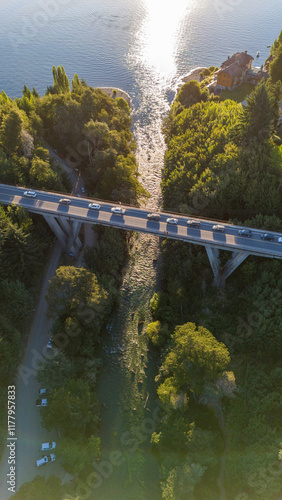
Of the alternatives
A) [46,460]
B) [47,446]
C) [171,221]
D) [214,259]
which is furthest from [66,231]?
[46,460]

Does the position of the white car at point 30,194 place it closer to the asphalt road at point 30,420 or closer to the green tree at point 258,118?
the asphalt road at point 30,420

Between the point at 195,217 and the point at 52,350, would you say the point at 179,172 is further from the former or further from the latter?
the point at 52,350

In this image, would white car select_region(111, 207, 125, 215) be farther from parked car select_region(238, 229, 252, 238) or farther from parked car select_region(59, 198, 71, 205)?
parked car select_region(238, 229, 252, 238)

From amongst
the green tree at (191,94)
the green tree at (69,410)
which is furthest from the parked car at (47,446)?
the green tree at (191,94)

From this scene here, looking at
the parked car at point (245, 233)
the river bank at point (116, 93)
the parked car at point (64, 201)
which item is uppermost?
the river bank at point (116, 93)

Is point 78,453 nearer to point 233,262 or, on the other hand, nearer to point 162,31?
point 233,262

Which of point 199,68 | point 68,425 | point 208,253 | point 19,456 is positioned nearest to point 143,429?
point 68,425
